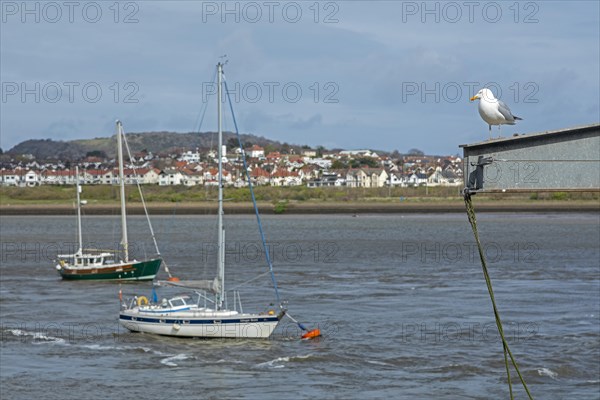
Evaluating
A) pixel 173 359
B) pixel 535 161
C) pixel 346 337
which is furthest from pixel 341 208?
pixel 535 161

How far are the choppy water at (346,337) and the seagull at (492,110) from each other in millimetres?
13971

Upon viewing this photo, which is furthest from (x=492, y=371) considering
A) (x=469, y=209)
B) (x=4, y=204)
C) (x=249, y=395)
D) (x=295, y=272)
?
(x=4, y=204)

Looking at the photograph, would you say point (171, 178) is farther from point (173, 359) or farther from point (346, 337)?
point (173, 359)

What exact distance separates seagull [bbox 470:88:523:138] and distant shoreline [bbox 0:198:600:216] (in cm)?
11442

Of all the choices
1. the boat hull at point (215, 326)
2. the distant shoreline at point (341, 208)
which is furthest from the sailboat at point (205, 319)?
the distant shoreline at point (341, 208)

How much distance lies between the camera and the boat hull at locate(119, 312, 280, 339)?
29.1 meters

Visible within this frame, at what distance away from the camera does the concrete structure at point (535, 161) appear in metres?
8.62

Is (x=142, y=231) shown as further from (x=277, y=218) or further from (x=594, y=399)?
(x=594, y=399)

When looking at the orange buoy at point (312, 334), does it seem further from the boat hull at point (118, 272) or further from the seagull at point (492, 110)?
the seagull at point (492, 110)

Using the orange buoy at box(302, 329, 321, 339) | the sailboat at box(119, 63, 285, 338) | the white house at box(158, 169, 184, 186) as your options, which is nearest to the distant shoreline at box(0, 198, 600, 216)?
the white house at box(158, 169, 184, 186)

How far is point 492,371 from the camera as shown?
25.2 m

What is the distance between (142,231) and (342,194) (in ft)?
176

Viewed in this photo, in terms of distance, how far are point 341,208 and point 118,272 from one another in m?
83.8

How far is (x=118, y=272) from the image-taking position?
4722cm
